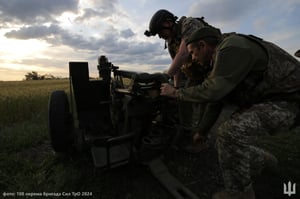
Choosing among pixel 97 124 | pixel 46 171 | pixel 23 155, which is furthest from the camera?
pixel 97 124

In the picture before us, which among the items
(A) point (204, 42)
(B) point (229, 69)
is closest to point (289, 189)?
(B) point (229, 69)

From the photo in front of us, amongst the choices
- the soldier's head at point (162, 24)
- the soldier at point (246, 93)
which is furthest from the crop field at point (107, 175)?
the soldier's head at point (162, 24)

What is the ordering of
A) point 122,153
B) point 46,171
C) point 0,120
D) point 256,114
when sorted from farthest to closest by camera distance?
1. point 0,120
2. point 46,171
3. point 122,153
4. point 256,114

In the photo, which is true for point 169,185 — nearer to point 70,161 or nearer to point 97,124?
point 70,161

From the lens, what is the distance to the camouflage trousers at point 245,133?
2488mm

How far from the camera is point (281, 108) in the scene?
2.59m

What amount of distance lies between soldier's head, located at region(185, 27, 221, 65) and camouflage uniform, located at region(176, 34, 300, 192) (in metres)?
0.20

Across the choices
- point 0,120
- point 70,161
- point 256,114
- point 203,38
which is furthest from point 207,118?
point 0,120

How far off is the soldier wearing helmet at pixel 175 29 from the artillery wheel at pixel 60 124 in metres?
1.64

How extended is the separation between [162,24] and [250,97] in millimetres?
2042

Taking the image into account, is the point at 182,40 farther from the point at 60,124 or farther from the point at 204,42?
the point at 60,124

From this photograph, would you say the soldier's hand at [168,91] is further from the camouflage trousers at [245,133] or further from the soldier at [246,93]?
the camouflage trousers at [245,133]

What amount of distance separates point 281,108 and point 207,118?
0.85m

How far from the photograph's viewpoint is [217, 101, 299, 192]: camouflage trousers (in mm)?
2488
